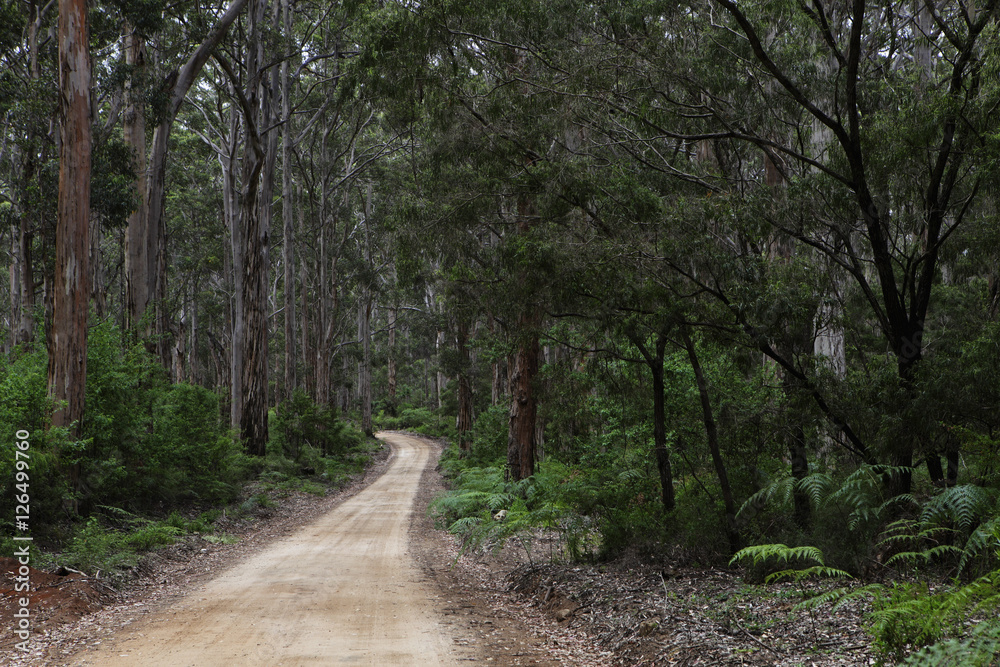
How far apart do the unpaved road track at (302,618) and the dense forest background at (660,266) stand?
1453 mm

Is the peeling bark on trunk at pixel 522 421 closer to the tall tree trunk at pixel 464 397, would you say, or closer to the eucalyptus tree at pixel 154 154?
the eucalyptus tree at pixel 154 154

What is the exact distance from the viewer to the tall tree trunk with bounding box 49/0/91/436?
31.4 feet

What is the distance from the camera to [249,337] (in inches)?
787

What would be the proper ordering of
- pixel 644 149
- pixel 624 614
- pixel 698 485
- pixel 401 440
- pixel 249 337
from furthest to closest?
pixel 401 440
pixel 249 337
pixel 644 149
pixel 698 485
pixel 624 614

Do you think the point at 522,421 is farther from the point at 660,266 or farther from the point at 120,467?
the point at 660,266

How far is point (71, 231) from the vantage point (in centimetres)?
973

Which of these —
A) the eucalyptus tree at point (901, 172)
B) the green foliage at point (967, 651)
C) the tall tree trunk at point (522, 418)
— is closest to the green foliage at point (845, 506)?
the eucalyptus tree at point (901, 172)

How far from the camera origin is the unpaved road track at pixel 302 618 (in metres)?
5.10

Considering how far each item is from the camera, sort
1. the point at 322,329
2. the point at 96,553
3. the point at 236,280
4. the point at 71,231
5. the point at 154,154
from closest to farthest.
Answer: the point at 96,553 < the point at 71,231 < the point at 154,154 < the point at 236,280 < the point at 322,329

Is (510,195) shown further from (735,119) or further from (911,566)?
(911,566)

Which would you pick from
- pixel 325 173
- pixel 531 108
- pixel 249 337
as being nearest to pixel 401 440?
pixel 325 173

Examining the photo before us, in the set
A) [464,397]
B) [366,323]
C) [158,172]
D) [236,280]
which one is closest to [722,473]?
[158,172]

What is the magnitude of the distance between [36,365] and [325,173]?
21.0 m

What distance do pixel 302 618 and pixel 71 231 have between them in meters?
6.60
